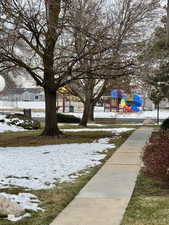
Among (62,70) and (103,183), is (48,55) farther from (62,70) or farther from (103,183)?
(103,183)


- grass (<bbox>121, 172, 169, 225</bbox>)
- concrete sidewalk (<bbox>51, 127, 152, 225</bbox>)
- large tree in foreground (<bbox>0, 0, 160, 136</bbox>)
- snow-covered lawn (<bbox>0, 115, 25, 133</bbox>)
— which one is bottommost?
grass (<bbox>121, 172, 169, 225</bbox>)

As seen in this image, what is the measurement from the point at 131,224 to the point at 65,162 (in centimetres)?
558

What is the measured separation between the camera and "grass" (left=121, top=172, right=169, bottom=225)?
5781 mm

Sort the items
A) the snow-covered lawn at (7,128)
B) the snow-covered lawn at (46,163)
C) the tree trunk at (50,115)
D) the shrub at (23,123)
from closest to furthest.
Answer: the snow-covered lawn at (46,163) → the tree trunk at (50,115) → the snow-covered lawn at (7,128) → the shrub at (23,123)

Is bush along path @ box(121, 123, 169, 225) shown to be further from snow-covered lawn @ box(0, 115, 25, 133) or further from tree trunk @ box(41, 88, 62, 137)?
snow-covered lawn @ box(0, 115, 25, 133)

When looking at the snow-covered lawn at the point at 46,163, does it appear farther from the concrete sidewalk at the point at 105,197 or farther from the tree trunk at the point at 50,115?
the tree trunk at the point at 50,115

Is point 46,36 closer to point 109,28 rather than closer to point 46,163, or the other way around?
A: point 109,28

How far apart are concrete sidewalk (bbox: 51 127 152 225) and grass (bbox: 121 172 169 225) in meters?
0.12

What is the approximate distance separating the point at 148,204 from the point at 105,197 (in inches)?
29.4

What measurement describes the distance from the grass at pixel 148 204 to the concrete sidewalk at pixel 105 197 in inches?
4.7

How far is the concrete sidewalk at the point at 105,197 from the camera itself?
5773mm

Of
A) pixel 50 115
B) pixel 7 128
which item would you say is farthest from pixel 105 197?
pixel 7 128

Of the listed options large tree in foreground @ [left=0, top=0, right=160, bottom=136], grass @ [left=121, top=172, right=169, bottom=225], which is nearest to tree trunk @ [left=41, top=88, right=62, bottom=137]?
large tree in foreground @ [left=0, top=0, right=160, bottom=136]

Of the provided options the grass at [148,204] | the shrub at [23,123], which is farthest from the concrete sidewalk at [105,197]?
the shrub at [23,123]
